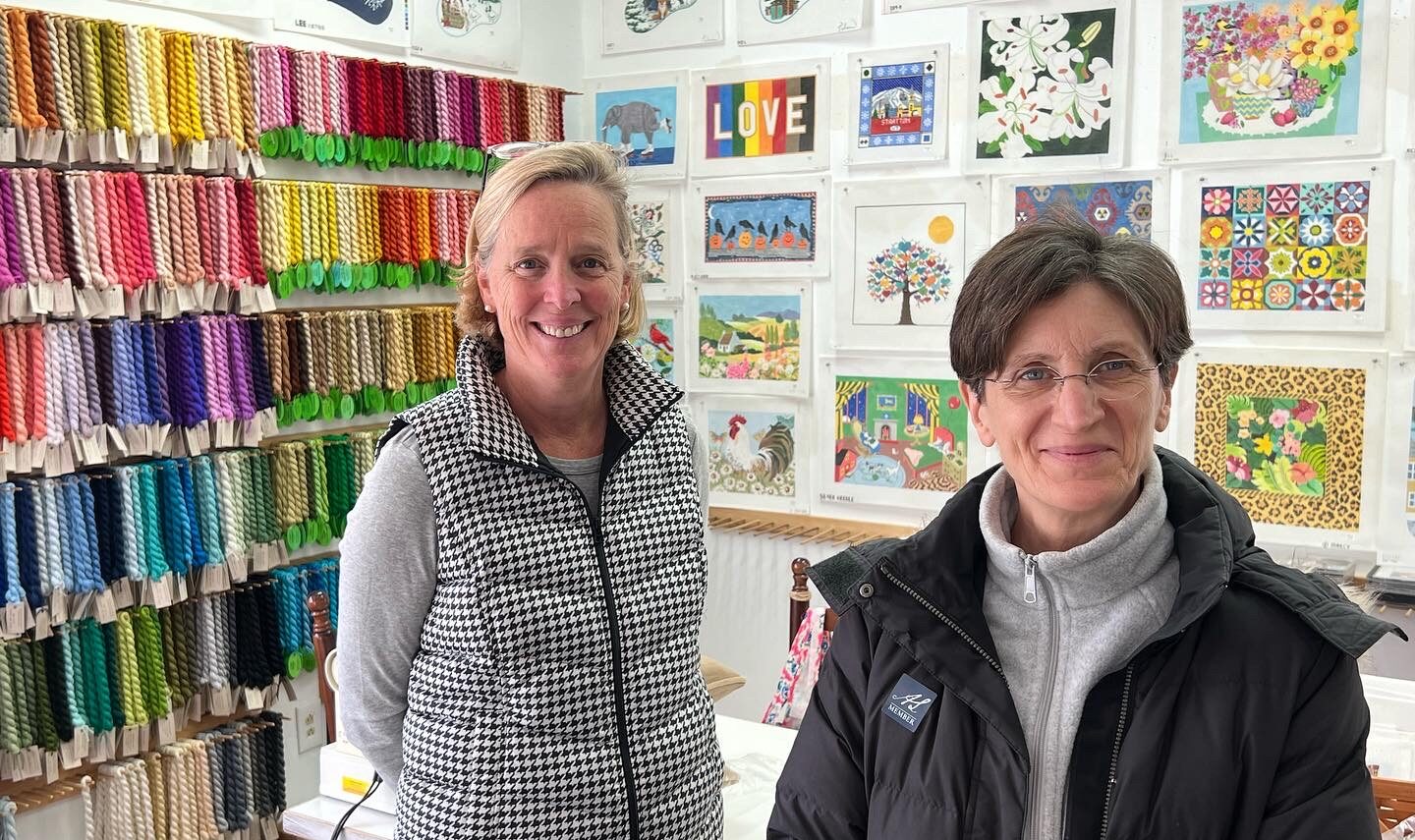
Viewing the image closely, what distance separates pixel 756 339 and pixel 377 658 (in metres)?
2.61

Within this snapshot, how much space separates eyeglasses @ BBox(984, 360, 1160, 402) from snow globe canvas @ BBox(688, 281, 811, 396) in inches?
108

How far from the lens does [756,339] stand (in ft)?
13.5

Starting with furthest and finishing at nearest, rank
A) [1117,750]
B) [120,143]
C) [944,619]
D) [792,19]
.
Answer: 1. [792,19]
2. [120,143]
3. [944,619]
4. [1117,750]

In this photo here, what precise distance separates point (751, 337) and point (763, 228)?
1.18 feet

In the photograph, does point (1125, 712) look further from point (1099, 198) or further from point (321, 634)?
point (1099, 198)

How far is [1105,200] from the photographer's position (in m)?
3.45

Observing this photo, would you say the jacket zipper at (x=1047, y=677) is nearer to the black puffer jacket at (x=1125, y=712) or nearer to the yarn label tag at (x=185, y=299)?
the black puffer jacket at (x=1125, y=712)

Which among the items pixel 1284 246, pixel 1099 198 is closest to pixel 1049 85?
pixel 1099 198

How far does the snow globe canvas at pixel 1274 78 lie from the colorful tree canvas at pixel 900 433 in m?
0.96

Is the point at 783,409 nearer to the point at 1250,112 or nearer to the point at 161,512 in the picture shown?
the point at 1250,112

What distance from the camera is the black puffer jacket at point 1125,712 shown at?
112 centimetres

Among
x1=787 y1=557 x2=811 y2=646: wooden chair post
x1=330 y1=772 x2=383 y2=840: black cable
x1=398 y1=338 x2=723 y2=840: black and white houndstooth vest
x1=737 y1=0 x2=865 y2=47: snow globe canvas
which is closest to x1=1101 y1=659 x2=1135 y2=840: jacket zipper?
x1=398 y1=338 x2=723 y2=840: black and white houndstooth vest

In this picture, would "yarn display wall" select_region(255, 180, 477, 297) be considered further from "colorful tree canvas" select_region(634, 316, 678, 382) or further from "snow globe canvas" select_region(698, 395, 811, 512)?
"snow globe canvas" select_region(698, 395, 811, 512)

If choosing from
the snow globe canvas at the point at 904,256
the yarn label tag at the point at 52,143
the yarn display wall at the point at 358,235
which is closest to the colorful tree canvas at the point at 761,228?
the snow globe canvas at the point at 904,256
